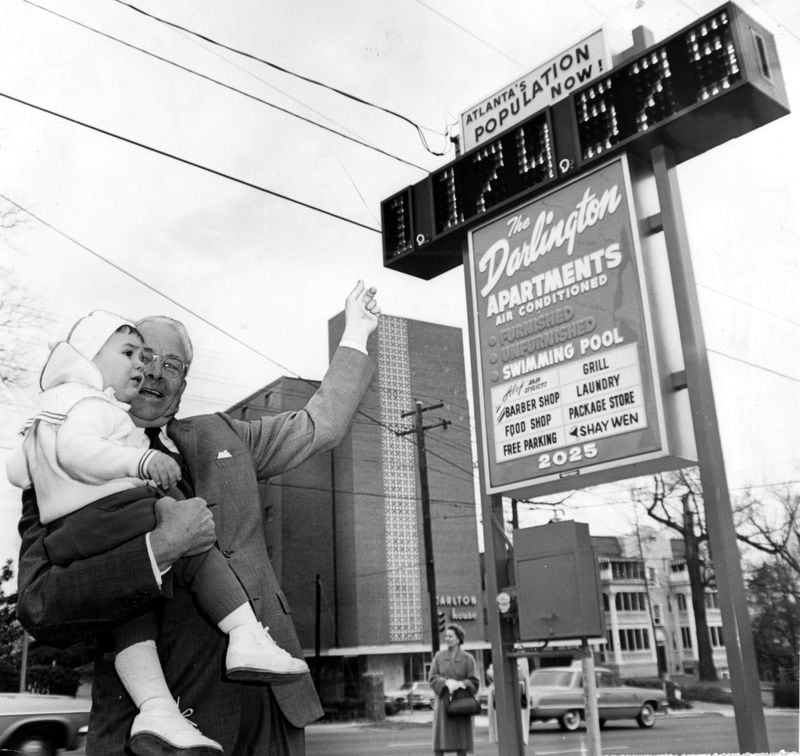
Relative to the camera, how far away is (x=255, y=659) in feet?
4.41

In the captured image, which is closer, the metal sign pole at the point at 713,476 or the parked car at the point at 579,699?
the metal sign pole at the point at 713,476

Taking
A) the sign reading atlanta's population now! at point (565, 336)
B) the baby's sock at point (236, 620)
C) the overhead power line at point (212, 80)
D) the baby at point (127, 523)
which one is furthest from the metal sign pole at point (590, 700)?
the overhead power line at point (212, 80)

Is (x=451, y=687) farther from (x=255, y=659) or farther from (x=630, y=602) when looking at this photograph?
(x=255, y=659)

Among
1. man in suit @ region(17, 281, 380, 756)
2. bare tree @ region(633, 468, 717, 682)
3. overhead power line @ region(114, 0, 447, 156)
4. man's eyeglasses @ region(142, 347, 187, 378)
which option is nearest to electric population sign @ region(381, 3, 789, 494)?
bare tree @ region(633, 468, 717, 682)

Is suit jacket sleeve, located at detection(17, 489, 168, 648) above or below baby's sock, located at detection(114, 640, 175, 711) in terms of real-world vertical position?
above

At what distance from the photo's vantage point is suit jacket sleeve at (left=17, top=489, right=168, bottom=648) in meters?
1.38

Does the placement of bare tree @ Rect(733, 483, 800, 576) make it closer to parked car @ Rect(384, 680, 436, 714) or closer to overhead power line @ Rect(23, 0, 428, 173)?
parked car @ Rect(384, 680, 436, 714)

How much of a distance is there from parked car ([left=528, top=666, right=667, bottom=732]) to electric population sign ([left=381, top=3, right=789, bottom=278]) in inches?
63.4

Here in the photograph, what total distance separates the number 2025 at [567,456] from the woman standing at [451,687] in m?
0.68

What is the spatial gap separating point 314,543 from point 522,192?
1.49 metres

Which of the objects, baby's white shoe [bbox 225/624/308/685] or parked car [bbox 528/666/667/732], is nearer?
baby's white shoe [bbox 225/624/308/685]

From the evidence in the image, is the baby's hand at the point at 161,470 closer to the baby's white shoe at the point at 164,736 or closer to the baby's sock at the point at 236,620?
the baby's sock at the point at 236,620

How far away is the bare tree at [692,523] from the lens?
261 cm

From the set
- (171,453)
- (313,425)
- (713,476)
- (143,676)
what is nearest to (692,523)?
(713,476)
